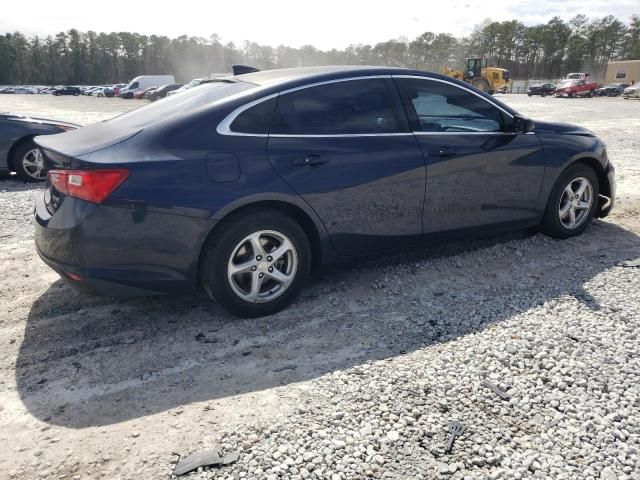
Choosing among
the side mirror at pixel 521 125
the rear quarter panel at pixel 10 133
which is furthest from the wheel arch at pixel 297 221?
the rear quarter panel at pixel 10 133

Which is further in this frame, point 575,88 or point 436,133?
point 575,88

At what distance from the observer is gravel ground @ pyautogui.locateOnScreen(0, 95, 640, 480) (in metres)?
2.31

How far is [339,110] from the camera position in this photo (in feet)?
12.5

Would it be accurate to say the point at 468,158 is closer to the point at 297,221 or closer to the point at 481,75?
the point at 297,221

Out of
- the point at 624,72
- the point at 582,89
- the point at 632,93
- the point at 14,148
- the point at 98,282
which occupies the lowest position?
the point at 98,282

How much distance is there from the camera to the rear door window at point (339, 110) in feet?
11.8

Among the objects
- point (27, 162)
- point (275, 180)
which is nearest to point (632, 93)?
point (27, 162)

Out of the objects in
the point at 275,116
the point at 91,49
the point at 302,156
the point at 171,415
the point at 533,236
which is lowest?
the point at 171,415

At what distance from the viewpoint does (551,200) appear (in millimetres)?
4930

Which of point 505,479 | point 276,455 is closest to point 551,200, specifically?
point 505,479

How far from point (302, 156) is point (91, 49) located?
122211 millimetres

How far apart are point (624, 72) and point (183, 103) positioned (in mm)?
80839

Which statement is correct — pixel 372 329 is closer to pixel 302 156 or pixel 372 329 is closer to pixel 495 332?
pixel 495 332

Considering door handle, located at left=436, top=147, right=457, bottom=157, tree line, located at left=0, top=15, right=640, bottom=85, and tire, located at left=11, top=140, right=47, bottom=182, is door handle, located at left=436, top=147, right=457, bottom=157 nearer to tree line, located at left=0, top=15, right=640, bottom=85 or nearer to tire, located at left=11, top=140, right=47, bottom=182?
tire, located at left=11, top=140, right=47, bottom=182
